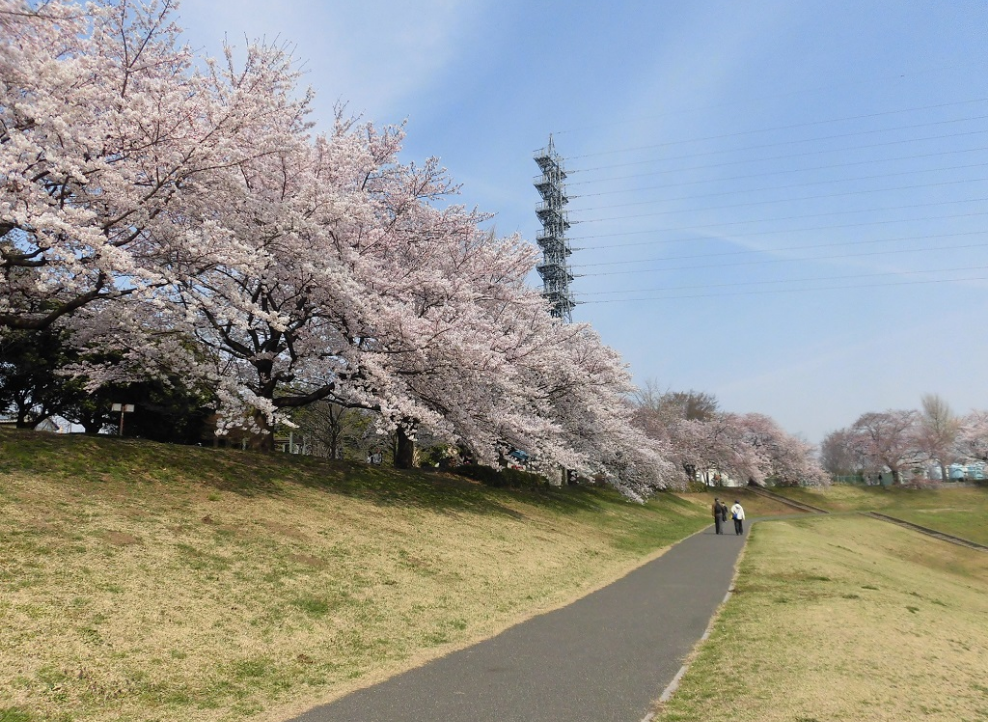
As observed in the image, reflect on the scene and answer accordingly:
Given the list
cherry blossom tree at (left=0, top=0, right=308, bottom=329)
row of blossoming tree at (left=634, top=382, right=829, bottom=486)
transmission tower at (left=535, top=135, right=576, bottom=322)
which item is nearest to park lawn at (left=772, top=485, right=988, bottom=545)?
row of blossoming tree at (left=634, top=382, right=829, bottom=486)

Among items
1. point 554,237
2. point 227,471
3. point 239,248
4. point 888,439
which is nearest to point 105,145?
point 239,248

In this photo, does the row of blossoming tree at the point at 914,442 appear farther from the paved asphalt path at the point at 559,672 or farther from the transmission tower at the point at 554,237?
the paved asphalt path at the point at 559,672

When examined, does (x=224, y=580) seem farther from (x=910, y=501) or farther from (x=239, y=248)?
(x=910, y=501)

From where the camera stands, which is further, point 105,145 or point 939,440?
point 939,440

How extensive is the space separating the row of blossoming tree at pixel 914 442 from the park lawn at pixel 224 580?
232 feet

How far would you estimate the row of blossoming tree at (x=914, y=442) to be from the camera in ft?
235

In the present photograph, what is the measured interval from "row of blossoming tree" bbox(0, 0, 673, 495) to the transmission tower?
144 feet

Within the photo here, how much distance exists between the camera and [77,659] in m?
5.79

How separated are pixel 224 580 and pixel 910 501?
7318cm

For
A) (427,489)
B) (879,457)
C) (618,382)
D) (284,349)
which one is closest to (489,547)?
(427,489)

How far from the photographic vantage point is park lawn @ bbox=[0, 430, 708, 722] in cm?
581

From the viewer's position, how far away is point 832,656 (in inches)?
293

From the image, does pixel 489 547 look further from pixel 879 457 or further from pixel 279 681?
pixel 879 457

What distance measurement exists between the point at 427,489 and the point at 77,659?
598 inches
